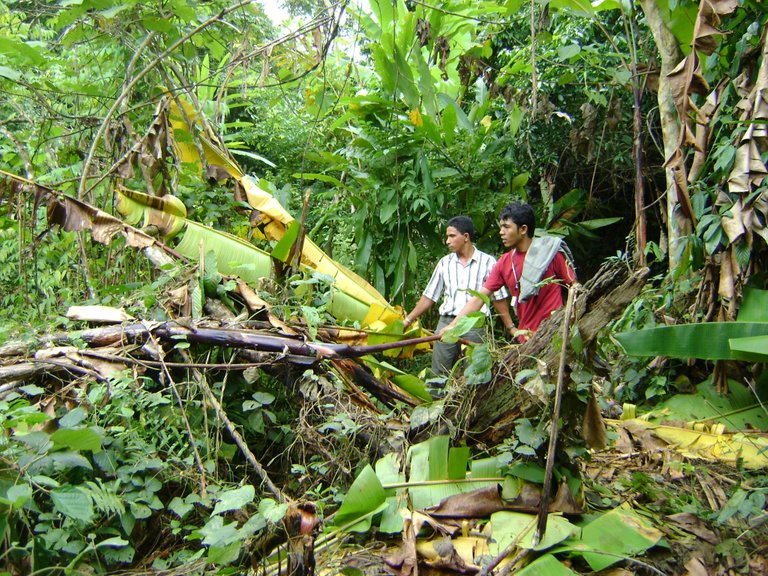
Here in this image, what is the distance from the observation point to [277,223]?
203 inches

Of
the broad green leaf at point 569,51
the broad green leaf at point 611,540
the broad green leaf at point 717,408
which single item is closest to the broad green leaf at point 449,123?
the broad green leaf at point 569,51

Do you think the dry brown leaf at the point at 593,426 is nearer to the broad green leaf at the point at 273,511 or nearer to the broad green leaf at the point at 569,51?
the broad green leaf at the point at 273,511

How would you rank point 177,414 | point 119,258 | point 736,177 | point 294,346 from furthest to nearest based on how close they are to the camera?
point 119,258, point 736,177, point 294,346, point 177,414

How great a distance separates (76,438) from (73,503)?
0.29 meters

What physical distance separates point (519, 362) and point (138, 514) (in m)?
1.69

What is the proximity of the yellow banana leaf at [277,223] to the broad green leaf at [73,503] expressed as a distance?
269 cm

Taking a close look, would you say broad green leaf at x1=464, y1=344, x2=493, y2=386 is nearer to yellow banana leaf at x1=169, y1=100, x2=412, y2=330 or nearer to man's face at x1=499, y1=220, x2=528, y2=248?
man's face at x1=499, y1=220, x2=528, y2=248

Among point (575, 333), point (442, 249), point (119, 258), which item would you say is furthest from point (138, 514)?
point (442, 249)

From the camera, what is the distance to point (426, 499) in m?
2.64

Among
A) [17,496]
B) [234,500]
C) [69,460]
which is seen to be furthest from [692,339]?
[17,496]

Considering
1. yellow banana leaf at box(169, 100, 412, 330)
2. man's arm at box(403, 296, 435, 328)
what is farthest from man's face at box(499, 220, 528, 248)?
yellow banana leaf at box(169, 100, 412, 330)

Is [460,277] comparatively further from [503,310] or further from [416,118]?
[416,118]

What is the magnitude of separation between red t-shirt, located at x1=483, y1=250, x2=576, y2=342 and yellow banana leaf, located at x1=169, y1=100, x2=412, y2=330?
0.98 metres

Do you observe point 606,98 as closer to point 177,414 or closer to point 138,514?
point 177,414
